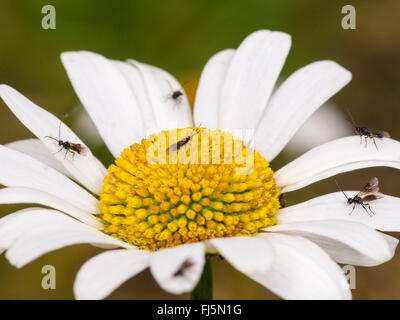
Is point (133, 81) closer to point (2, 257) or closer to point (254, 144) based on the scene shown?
point (254, 144)

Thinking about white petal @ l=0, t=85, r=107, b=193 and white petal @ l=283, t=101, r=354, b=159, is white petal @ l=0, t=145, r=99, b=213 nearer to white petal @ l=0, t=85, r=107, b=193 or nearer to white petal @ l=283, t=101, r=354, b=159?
white petal @ l=0, t=85, r=107, b=193

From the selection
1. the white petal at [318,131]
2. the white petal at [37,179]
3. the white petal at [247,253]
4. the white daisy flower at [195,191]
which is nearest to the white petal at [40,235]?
the white daisy flower at [195,191]

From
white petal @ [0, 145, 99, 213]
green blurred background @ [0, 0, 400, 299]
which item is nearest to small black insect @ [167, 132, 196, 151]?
white petal @ [0, 145, 99, 213]

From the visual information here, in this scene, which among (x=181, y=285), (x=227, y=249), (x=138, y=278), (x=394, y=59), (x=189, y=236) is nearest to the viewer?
(x=181, y=285)

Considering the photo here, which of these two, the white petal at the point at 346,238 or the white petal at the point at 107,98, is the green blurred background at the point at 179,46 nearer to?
the white petal at the point at 107,98

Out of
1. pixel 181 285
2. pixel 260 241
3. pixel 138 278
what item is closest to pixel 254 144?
pixel 260 241

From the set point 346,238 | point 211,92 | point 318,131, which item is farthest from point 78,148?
point 318,131

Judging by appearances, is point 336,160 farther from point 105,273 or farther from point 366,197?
point 105,273
